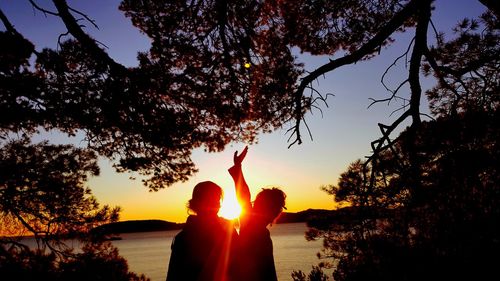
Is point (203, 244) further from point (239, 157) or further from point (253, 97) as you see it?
point (253, 97)

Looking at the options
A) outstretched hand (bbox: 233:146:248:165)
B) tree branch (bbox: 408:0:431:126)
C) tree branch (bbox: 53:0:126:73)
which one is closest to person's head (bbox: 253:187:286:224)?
outstretched hand (bbox: 233:146:248:165)

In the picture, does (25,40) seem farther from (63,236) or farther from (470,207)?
(470,207)

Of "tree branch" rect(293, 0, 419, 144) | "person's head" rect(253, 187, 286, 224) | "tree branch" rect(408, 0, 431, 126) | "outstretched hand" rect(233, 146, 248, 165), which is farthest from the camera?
"tree branch" rect(408, 0, 431, 126)

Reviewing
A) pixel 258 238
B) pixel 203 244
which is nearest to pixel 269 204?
pixel 258 238

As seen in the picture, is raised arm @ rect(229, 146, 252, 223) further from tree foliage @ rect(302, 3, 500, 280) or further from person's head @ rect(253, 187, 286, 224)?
tree foliage @ rect(302, 3, 500, 280)

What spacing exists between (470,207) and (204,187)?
225cm

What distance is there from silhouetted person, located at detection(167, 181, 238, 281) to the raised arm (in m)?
0.15

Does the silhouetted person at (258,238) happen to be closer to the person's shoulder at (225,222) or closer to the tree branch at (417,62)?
the person's shoulder at (225,222)

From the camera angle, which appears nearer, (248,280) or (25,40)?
(248,280)

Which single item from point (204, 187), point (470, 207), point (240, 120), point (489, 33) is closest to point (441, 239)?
point (470, 207)

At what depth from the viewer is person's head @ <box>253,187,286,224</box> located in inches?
79.4

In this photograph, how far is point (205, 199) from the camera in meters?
1.98

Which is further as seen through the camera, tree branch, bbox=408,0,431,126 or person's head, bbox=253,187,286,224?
tree branch, bbox=408,0,431,126

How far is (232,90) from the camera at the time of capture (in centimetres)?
536
